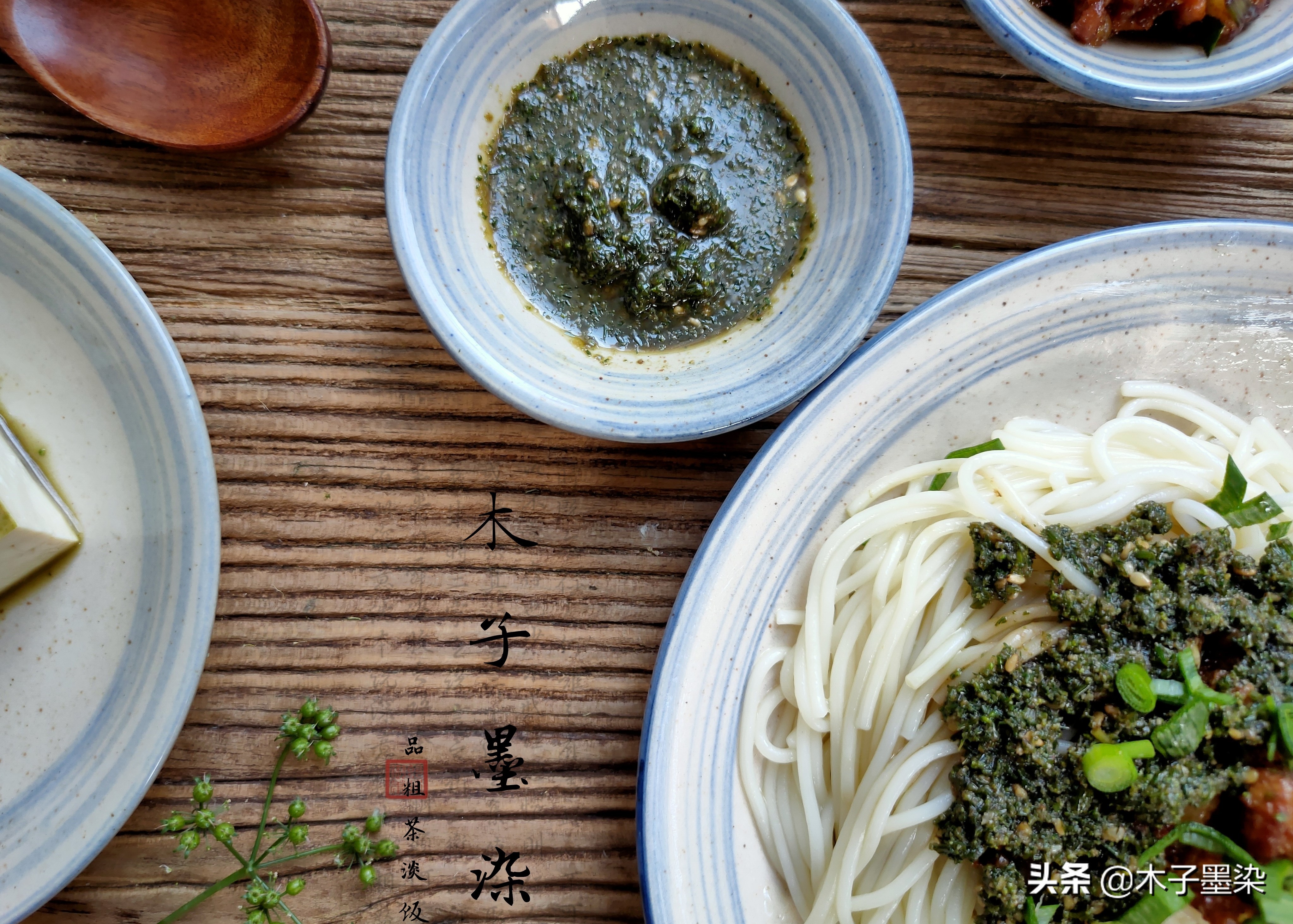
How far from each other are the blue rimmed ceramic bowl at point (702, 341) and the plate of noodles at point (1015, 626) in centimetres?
19

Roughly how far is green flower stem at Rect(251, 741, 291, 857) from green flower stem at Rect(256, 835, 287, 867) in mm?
23

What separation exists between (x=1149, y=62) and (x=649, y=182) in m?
1.52

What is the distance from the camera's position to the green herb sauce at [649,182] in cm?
238

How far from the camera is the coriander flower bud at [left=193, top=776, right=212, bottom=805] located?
229cm

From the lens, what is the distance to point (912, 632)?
7.47 ft

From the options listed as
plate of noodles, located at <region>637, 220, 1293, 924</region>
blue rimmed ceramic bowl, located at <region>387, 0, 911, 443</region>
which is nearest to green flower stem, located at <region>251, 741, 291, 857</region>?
plate of noodles, located at <region>637, 220, 1293, 924</region>

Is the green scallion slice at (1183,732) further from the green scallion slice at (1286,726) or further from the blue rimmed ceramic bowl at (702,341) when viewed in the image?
the blue rimmed ceramic bowl at (702,341)

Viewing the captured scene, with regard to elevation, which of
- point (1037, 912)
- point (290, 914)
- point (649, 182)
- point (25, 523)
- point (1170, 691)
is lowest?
point (1037, 912)

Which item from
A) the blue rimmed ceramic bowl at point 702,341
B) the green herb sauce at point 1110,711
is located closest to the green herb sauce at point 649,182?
the blue rimmed ceramic bowl at point 702,341

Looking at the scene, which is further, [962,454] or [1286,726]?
[962,454]

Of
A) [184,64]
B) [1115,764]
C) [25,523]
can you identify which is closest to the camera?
[1115,764]

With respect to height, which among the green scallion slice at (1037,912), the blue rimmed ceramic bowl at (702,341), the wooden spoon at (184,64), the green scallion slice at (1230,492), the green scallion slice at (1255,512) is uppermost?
the wooden spoon at (184,64)

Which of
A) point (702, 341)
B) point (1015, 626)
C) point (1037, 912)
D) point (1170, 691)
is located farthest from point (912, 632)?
point (702, 341)

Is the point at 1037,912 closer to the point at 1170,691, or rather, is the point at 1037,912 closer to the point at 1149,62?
the point at 1170,691
